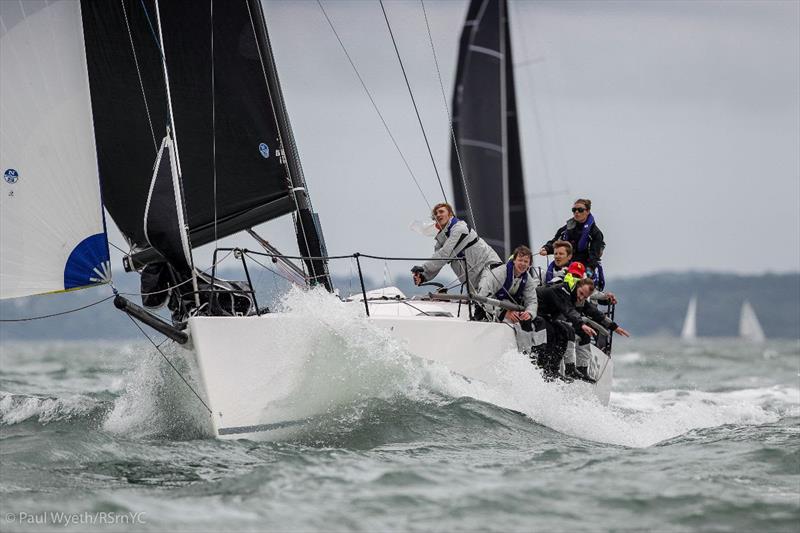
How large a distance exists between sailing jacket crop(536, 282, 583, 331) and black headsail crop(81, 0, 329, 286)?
1736 mm

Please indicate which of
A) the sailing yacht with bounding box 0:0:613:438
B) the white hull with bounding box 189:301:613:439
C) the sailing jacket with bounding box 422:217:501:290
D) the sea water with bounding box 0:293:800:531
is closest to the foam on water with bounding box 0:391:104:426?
the sea water with bounding box 0:293:800:531

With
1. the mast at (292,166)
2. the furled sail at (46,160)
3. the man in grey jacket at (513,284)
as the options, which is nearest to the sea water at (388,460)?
the man in grey jacket at (513,284)

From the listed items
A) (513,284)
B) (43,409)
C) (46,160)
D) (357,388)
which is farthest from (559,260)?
(43,409)

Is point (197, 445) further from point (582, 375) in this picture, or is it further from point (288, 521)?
point (582, 375)

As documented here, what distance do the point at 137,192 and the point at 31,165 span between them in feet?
6.56

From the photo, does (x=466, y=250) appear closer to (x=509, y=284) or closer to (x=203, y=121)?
(x=509, y=284)

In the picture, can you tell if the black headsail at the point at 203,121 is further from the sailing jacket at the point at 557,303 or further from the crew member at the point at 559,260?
the crew member at the point at 559,260

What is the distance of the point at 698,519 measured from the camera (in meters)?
5.63

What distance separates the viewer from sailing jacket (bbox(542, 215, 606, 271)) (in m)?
10.8

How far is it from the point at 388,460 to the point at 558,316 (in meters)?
3.10

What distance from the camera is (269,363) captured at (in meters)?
7.83

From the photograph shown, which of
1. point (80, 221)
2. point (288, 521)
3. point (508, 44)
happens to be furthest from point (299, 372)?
point (508, 44)

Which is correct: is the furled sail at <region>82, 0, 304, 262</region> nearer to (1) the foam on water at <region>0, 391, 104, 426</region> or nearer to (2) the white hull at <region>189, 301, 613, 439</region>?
(1) the foam on water at <region>0, 391, 104, 426</region>

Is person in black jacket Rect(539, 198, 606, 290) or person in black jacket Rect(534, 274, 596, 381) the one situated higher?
person in black jacket Rect(539, 198, 606, 290)
